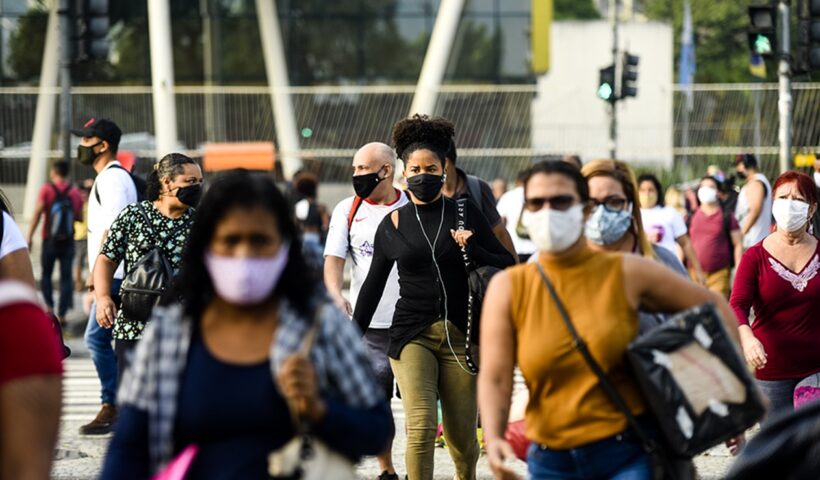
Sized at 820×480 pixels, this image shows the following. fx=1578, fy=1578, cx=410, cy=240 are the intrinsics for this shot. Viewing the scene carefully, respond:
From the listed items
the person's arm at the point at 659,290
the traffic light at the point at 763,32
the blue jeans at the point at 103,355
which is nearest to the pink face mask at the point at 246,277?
the person's arm at the point at 659,290

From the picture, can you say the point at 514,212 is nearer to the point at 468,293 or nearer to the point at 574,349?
the point at 468,293

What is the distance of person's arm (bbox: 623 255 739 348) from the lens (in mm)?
4992

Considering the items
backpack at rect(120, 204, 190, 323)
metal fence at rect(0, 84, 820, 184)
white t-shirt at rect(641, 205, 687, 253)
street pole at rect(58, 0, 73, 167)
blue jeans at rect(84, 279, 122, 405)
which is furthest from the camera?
metal fence at rect(0, 84, 820, 184)

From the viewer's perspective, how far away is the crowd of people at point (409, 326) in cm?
394

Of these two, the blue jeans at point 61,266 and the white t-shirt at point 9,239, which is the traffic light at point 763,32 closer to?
the blue jeans at point 61,266

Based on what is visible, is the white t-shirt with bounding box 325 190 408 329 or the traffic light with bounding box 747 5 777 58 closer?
the white t-shirt with bounding box 325 190 408 329

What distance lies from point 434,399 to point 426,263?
0.68m

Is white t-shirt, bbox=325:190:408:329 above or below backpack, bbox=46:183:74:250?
above

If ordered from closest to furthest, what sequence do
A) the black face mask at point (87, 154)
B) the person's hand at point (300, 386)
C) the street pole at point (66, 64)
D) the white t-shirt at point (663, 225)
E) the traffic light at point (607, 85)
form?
the person's hand at point (300, 386)
the black face mask at point (87, 154)
the white t-shirt at point (663, 225)
the street pole at point (66, 64)
the traffic light at point (607, 85)

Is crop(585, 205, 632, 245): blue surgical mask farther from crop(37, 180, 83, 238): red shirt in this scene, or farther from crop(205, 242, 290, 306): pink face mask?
crop(37, 180, 83, 238): red shirt

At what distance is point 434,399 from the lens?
7.77 metres

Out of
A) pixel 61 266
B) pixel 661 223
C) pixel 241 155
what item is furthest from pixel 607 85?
pixel 661 223

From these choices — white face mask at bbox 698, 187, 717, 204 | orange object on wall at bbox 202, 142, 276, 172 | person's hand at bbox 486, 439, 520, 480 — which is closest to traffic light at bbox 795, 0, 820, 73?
white face mask at bbox 698, 187, 717, 204

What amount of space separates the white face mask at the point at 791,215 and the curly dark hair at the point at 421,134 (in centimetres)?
178
